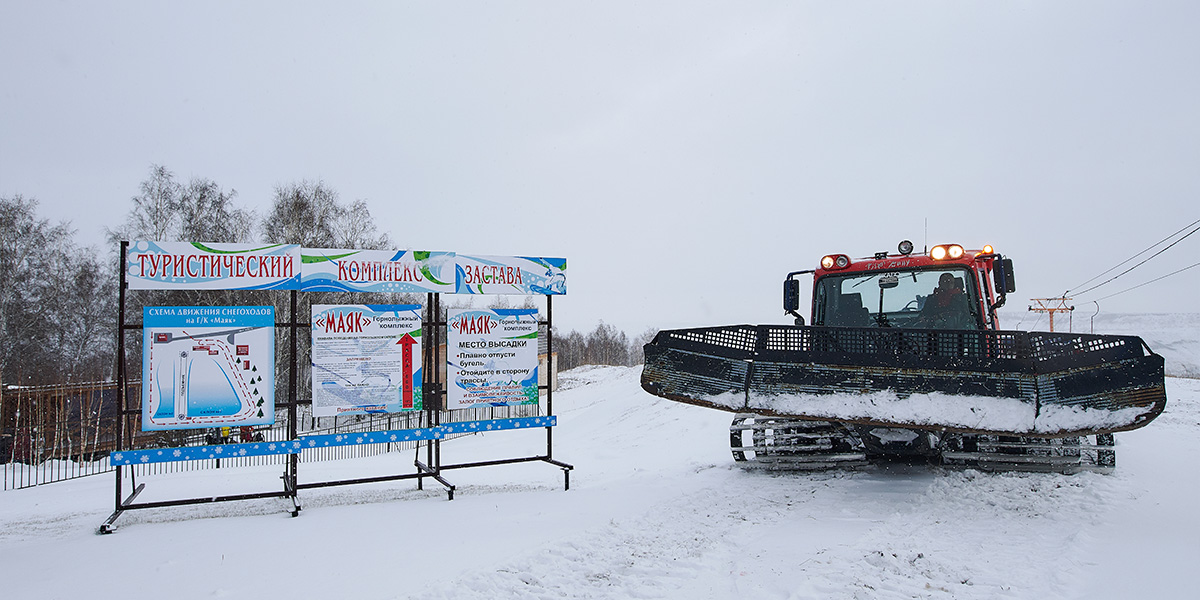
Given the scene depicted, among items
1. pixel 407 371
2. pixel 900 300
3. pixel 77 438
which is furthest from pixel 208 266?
pixel 77 438

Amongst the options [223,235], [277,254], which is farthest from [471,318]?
[223,235]

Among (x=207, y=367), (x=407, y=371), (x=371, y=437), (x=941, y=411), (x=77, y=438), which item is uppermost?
(x=207, y=367)

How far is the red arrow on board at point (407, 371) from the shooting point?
269 inches

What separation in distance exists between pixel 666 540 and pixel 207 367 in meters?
4.41

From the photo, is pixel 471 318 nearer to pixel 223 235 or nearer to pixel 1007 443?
pixel 1007 443

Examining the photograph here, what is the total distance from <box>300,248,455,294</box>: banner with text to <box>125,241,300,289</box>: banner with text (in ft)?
0.61

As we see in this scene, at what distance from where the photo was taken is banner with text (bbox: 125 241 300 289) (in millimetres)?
5855

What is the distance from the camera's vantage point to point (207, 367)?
6074 mm

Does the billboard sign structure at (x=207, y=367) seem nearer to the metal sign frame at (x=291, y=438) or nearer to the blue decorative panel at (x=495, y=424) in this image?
the metal sign frame at (x=291, y=438)

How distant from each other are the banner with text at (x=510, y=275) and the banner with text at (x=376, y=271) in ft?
0.55

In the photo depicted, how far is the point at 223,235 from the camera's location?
2291 centimetres

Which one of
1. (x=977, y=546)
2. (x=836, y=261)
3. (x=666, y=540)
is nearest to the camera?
(x=977, y=546)

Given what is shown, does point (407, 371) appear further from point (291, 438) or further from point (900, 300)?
point (900, 300)

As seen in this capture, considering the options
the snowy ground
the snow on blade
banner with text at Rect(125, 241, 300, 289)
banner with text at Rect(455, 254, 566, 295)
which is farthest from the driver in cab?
banner with text at Rect(125, 241, 300, 289)
